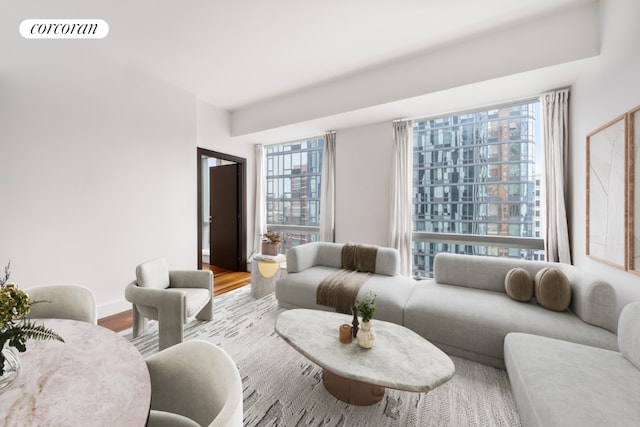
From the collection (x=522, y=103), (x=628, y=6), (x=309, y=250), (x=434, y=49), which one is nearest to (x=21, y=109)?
(x=309, y=250)

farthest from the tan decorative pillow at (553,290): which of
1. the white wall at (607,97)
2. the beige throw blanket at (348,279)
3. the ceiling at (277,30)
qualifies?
the ceiling at (277,30)

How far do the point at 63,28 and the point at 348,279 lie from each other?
376cm

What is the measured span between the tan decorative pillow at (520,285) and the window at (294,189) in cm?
294

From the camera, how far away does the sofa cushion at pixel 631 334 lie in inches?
Result: 55.6

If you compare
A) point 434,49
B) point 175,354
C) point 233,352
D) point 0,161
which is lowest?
point 233,352

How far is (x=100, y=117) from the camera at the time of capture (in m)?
2.97

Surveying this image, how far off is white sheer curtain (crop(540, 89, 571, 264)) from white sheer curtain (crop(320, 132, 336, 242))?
2715 mm

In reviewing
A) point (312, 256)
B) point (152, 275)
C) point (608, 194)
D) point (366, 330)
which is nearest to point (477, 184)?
point (608, 194)

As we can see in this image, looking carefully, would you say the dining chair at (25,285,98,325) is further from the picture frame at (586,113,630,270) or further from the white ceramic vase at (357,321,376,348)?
the picture frame at (586,113,630,270)

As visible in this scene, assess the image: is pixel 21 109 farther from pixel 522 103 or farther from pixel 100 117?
pixel 522 103

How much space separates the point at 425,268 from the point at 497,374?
75.4 inches

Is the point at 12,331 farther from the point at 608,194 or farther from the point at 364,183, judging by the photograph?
the point at 364,183

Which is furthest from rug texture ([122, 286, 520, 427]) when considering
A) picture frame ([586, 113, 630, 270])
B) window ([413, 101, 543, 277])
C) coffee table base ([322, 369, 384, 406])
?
window ([413, 101, 543, 277])

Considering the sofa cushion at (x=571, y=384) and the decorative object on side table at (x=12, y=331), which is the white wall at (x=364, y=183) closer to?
the sofa cushion at (x=571, y=384)
